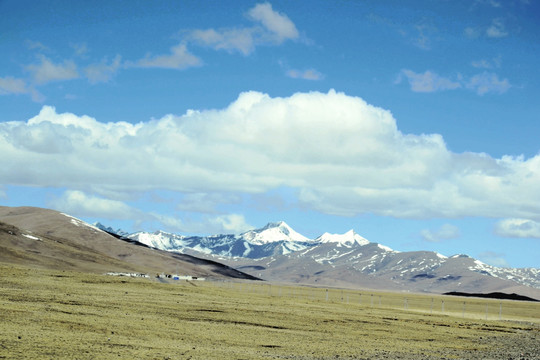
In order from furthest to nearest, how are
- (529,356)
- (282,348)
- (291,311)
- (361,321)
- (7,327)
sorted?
(291,311), (361,321), (529,356), (282,348), (7,327)

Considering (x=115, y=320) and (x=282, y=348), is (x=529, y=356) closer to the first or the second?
(x=282, y=348)

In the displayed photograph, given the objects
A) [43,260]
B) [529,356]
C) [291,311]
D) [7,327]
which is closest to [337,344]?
[529,356]

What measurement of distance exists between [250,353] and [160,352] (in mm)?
4927

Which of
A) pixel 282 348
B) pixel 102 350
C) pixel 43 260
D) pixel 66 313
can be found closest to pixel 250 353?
pixel 282 348

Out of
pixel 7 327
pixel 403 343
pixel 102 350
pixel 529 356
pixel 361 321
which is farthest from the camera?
pixel 361 321

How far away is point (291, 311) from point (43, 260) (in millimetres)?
107399

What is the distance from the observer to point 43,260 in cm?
15338

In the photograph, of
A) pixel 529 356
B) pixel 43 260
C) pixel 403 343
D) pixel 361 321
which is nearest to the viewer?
pixel 529 356

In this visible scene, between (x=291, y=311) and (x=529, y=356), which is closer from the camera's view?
(x=529, y=356)

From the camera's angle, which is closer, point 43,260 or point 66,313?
point 66,313

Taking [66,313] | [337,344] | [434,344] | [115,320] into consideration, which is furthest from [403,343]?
[66,313]

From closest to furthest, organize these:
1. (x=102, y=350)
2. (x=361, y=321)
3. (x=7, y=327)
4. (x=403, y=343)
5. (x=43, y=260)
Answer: (x=102, y=350), (x=7, y=327), (x=403, y=343), (x=361, y=321), (x=43, y=260)

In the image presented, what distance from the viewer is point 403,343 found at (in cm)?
4244

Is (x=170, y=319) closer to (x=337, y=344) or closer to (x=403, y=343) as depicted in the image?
(x=337, y=344)
